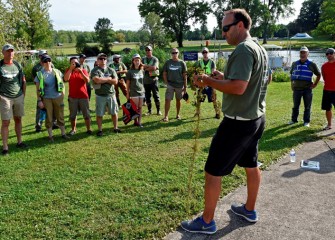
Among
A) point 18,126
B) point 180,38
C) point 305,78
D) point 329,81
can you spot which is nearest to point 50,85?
point 18,126

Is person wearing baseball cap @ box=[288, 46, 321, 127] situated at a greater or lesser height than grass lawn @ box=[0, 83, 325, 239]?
greater

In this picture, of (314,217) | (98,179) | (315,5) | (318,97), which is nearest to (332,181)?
(314,217)

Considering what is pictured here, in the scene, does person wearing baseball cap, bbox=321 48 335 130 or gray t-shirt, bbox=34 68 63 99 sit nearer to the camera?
gray t-shirt, bbox=34 68 63 99

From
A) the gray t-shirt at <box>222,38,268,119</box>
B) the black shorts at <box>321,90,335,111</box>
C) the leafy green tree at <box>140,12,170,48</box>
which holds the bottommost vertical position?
the black shorts at <box>321,90,335,111</box>

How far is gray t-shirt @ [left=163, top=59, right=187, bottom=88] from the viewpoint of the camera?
8.34 meters

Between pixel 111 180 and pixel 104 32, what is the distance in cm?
6097

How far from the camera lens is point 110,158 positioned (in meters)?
5.75

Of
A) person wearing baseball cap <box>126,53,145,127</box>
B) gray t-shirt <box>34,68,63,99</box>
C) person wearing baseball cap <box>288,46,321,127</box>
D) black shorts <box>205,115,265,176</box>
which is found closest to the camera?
black shorts <box>205,115,265,176</box>

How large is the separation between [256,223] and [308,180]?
62.7 inches

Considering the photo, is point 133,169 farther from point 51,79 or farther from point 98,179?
point 51,79

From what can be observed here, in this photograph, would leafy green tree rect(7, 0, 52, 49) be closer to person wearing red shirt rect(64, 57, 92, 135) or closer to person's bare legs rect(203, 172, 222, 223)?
person wearing red shirt rect(64, 57, 92, 135)

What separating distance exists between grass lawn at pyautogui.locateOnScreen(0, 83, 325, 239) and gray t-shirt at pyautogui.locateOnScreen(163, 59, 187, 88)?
3.77ft

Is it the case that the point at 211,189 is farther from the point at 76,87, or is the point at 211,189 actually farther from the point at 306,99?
the point at 306,99

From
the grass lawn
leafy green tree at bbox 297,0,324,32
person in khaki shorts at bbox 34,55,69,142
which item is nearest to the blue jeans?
the grass lawn
